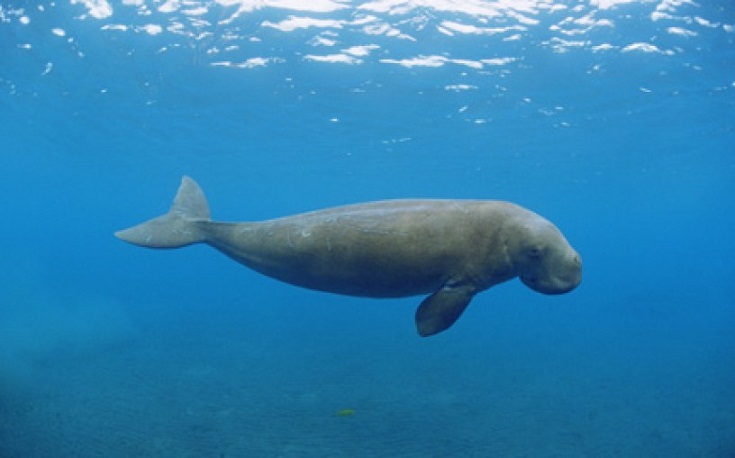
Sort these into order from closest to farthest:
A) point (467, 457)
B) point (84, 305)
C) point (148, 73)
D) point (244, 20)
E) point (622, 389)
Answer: point (467, 457)
point (622, 389)
point (244, 20)
point (148, 73)
point (84, 305)

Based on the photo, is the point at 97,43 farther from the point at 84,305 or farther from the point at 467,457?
the point at 467,457

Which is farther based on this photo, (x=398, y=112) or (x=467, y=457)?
(x=398, y=112)

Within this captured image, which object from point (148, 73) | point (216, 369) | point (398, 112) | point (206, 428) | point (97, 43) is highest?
point (97, 43)

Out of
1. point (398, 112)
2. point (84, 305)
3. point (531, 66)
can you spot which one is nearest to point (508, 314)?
point (398, 112)

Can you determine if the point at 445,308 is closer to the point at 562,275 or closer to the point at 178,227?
the point at 562,275

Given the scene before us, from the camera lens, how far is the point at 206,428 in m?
9.55

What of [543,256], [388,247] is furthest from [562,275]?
[388,247]

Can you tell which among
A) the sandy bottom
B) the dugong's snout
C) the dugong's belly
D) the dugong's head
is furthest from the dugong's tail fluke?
the dugong's snout

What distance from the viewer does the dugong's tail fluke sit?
22.7ft

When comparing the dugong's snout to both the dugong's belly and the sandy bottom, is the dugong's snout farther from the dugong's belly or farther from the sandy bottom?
the sandy bottom

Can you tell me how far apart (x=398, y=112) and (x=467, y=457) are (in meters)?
19.7

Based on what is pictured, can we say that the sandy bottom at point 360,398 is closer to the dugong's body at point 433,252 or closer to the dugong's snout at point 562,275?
the dugong's body at point 433,252

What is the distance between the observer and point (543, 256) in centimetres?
523

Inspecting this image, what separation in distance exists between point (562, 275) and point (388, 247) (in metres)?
1.85
